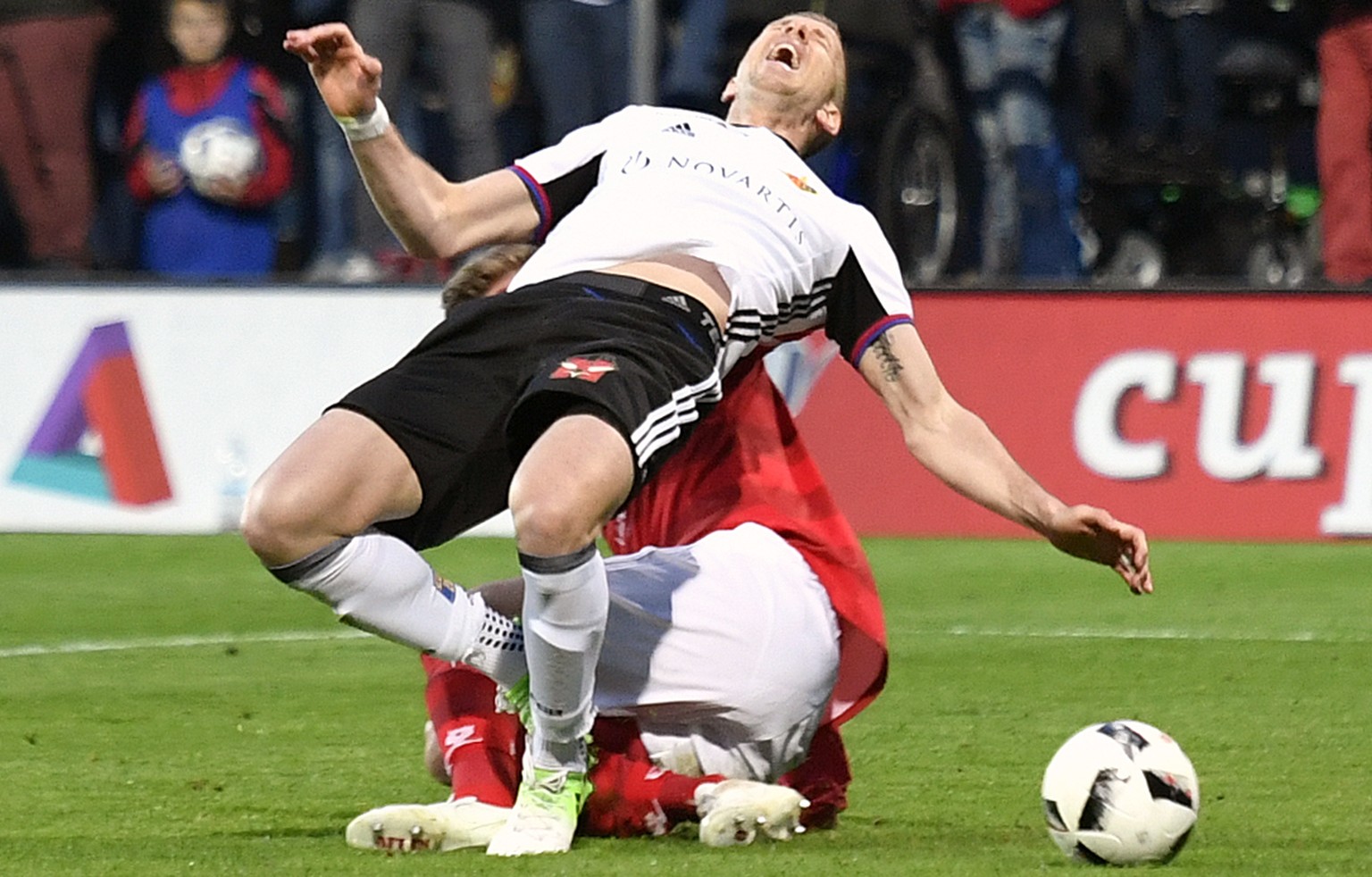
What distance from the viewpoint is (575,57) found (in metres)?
11.8

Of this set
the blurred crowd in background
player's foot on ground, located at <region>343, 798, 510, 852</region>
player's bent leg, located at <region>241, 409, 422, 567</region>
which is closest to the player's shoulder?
player's bent leg, located at <region>241, 409, 422, 567</region>

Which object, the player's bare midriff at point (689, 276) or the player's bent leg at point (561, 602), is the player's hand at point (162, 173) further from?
the player's bent leg at point (561, 602)

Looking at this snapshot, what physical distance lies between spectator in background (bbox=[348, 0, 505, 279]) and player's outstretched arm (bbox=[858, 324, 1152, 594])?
260 inches

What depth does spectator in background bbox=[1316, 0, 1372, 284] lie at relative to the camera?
11.5m

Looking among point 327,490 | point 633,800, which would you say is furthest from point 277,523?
point 633,800

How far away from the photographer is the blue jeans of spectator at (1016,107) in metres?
11.6

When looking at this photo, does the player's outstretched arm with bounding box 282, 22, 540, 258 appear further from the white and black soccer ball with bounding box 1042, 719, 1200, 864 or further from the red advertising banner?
the red advertising banner

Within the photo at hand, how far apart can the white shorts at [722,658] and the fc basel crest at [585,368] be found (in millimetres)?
477

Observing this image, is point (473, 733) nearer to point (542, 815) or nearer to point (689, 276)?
point (542, 815)

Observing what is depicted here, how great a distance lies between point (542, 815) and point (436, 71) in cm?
756

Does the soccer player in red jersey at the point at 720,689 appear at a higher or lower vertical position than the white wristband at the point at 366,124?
lower

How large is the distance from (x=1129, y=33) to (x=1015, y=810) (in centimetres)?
702

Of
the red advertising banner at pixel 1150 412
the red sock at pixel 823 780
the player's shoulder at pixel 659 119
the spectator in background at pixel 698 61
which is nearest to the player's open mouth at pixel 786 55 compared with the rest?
the player's shoulder at pixel 659 119

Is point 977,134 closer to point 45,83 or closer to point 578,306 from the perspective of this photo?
point 45,83
